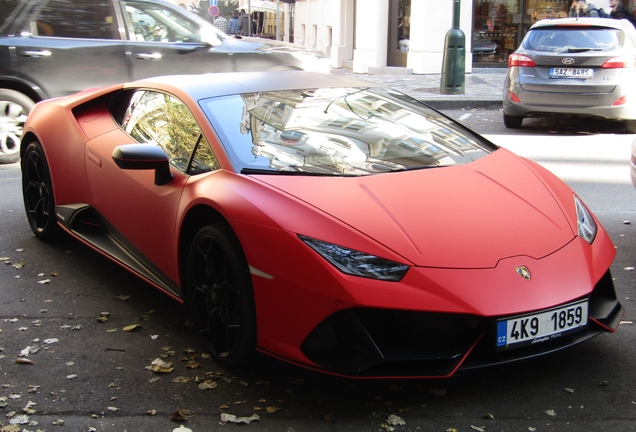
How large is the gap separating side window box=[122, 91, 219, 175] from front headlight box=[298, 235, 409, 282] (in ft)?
2.86

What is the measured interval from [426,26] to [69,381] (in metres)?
17.3

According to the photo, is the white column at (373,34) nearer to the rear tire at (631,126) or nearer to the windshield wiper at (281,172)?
the rear tire at (631,126)

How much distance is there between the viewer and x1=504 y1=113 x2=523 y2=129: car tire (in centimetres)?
1128

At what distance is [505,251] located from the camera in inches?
130

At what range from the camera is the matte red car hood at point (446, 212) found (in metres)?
3.25

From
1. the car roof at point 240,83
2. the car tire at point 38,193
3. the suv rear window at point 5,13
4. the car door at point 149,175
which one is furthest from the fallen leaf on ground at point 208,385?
the suv rear window at point 5,13

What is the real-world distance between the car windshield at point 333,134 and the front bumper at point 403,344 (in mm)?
842

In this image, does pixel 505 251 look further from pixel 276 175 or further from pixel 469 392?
pixel 276 175

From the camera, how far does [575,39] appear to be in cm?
1080

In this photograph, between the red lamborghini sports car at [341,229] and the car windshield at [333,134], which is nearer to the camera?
the red lamborghini sports car at [341,229]

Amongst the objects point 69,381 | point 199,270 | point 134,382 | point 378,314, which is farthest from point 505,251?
point 69,381

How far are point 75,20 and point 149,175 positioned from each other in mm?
5774

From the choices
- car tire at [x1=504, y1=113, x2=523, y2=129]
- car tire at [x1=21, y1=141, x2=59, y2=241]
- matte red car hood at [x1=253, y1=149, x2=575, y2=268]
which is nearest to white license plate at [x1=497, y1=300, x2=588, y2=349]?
matte red car hood at [x1=253, y1=149, x2=575, y2=268]

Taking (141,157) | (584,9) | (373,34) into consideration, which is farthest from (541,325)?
(373,34)
